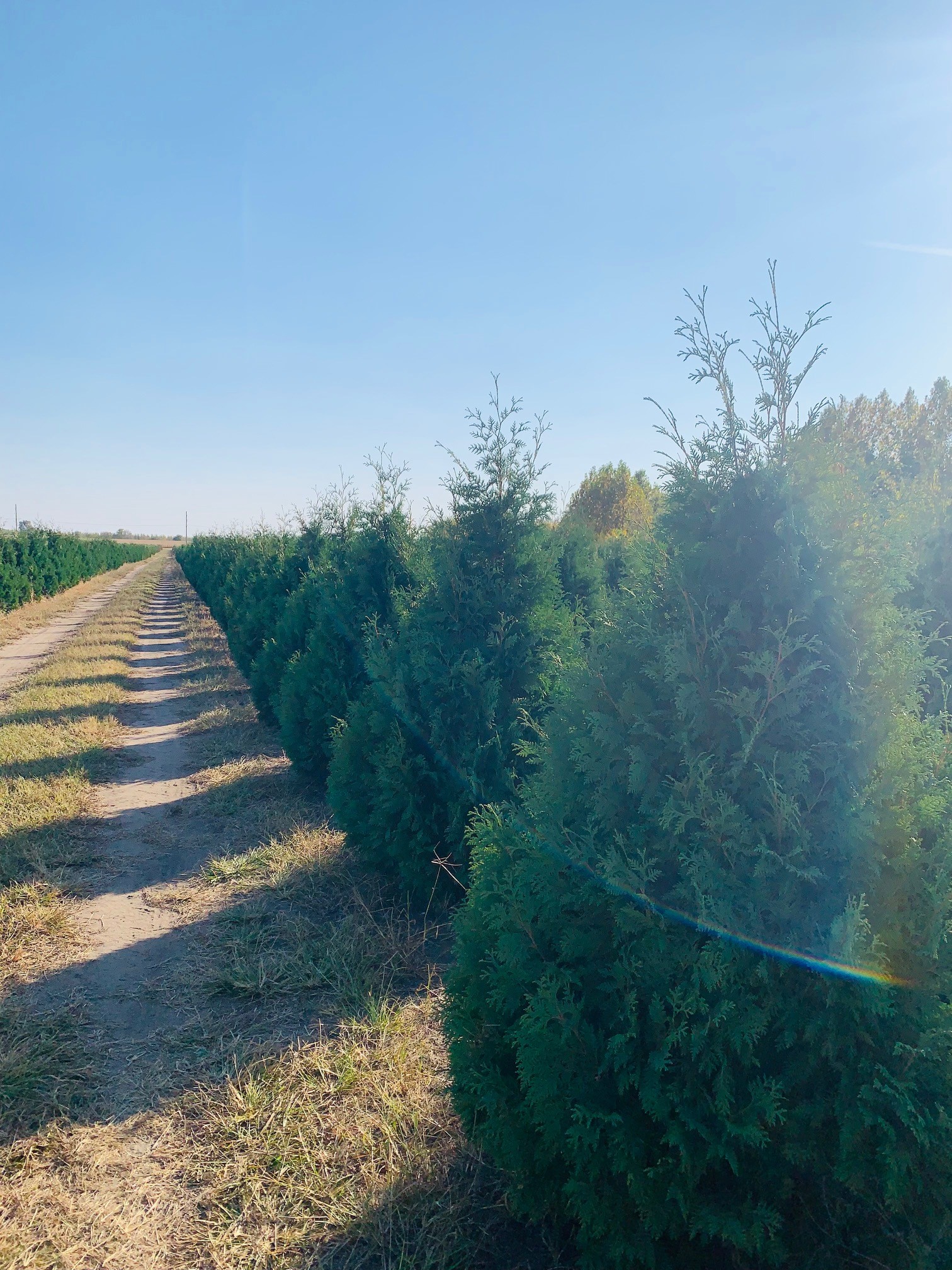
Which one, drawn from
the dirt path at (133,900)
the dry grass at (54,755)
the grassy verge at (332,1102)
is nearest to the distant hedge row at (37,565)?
the dry grass at (54,755)

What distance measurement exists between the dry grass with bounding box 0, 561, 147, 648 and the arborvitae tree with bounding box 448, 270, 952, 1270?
22.5 metres

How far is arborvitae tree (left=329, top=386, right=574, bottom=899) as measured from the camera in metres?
5.00

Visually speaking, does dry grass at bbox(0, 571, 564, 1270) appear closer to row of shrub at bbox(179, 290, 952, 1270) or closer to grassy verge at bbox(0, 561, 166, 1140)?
grassy verge at bbox(0, 561, 166, 1140)

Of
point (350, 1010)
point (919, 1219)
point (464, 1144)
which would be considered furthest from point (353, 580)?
point (919, 1219)

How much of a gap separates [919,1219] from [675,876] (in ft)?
3.34

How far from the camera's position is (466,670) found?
4.98m

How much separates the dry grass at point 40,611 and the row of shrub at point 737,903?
881 inches


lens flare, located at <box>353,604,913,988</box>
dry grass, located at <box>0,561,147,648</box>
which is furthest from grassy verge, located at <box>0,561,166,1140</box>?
dry grass, located at <box>0,561,147,648</box>

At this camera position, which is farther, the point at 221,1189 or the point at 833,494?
the point at 221,1189

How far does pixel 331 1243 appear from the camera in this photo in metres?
2.74

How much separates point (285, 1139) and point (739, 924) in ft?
7.68

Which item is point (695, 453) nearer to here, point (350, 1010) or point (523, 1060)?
point (523, 1060)

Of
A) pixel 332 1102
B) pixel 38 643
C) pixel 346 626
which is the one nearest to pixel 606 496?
pixel 38 643

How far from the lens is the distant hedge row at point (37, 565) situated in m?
29.9
